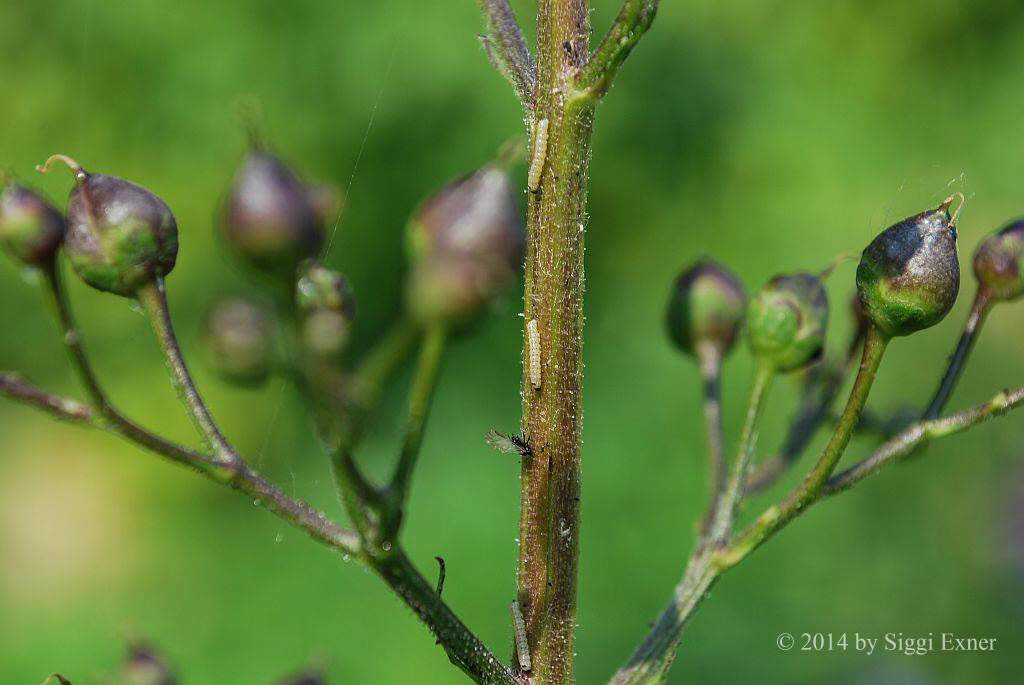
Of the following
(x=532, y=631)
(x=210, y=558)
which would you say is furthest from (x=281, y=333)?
(x=210, y=558)

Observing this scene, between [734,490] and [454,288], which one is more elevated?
[734,490]

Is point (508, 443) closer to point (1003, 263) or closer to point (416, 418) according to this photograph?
point (416, 418)

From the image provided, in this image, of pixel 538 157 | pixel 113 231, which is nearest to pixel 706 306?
pixel 538 157

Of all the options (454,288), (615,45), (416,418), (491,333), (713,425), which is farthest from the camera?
(491,333)

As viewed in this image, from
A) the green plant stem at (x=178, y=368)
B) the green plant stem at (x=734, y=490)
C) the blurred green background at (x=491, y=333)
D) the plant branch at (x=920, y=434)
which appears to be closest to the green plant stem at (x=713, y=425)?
the green plant stem at (x=734, y=490)

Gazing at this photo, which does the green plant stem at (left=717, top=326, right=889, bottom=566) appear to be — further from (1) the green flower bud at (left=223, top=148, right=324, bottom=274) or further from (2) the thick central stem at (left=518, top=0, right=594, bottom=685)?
(1) the green flower bud at (left=223, top=148, right=324, bottom=274)
